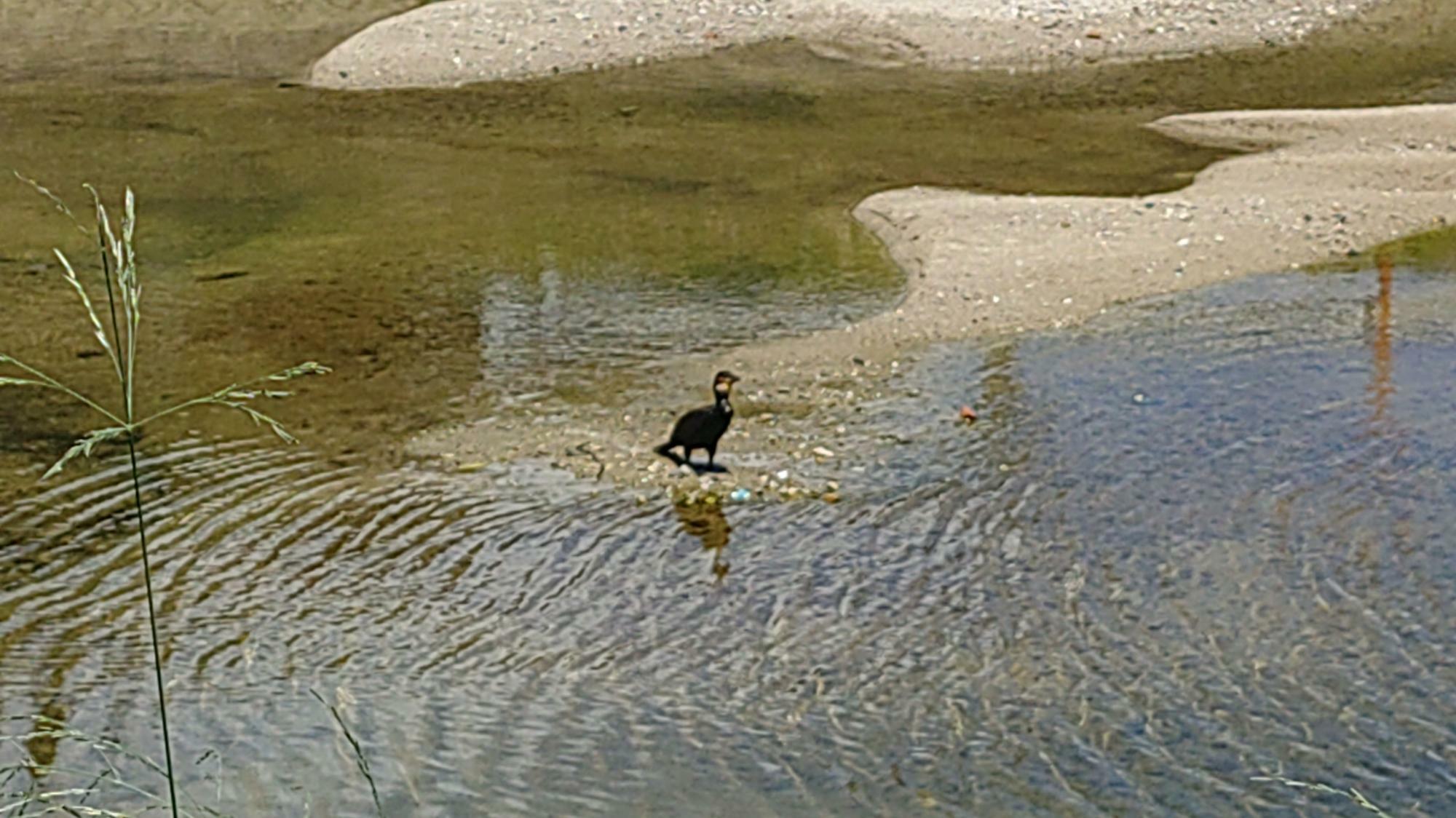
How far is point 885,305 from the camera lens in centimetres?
1123

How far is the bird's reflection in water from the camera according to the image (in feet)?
24.5

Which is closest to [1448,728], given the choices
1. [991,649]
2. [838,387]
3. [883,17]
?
[991,649]

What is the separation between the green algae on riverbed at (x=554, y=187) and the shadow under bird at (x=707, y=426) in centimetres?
142

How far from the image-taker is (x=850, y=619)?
6883mm

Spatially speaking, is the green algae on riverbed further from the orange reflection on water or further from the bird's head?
the orange reflection on water

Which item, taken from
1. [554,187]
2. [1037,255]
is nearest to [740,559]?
[1037,255]

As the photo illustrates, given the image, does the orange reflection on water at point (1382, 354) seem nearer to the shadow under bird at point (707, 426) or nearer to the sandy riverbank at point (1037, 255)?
the sandy riverbank at point (1037, 255)

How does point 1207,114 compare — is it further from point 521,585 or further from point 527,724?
point 527,724

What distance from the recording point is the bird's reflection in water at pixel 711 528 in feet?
24.5

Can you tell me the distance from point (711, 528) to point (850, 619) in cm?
109

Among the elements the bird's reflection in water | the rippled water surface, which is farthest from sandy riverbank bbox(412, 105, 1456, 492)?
the rippled water surface

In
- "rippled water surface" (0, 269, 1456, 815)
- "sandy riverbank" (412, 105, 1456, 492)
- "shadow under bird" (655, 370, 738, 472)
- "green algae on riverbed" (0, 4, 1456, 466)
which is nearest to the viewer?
"rippled water surface" (0, 269, 1456, 815)

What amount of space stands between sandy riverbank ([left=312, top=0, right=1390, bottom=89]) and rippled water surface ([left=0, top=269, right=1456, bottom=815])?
10.5m

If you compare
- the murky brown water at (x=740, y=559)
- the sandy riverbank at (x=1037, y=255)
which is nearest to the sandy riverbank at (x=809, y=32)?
the sandy riverbank at (x=1037, y=255)
